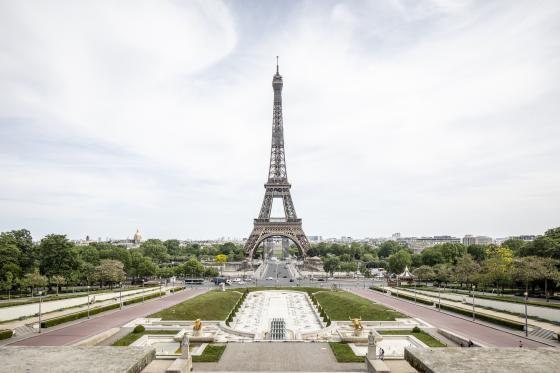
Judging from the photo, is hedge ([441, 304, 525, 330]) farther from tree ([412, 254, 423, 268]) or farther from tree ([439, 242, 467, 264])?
tree ([412, 254, 423, 268])

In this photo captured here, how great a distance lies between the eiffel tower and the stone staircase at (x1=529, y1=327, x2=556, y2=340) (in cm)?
7133

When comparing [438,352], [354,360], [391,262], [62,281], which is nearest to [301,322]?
[354,360]

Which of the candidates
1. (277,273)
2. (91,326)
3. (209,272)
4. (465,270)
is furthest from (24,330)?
(277,273)

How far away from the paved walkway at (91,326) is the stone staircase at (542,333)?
114ft

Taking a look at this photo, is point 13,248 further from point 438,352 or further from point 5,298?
point 438,352

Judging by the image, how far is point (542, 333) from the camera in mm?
32094

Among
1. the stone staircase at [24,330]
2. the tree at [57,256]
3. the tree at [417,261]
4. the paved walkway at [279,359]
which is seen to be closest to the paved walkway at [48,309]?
the stone staircase at [24,330]

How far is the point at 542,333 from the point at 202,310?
3096 cm

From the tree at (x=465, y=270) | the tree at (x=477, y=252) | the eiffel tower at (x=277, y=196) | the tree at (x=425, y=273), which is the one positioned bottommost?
the tree at (x=425, y=273)

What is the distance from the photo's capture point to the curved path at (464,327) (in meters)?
30.3

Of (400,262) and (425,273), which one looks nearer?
(425,273)

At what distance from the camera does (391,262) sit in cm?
9238

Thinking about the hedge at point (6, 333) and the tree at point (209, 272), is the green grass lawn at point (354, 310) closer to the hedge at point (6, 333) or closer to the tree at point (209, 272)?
the hedge at point (6, 333)

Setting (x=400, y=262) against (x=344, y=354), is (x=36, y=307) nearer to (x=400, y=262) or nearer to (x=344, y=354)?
(x=344, y=354)
